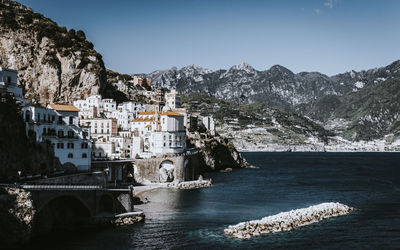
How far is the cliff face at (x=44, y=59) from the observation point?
125m

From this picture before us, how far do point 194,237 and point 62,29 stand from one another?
112 meters

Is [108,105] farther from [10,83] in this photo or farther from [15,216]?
[15,216]

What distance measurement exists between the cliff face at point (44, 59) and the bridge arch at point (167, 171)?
147ft

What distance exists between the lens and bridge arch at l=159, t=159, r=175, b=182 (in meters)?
109

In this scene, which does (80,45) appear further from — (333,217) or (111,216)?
(333,217)

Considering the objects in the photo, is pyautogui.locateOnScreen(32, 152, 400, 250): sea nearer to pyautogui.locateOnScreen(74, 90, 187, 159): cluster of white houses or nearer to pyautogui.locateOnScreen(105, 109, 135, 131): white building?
pyautogui.locateOnScreen(74, 90, 187, 159): cluster of white houses

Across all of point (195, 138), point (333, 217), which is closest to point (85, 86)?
point (195, 138)

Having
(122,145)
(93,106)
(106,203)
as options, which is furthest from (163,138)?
(106,203)

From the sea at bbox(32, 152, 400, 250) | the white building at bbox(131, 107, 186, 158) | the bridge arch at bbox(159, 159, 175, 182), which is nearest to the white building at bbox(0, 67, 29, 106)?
the sea at bbox(32, 152, 400, 250)

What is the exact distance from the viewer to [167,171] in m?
111

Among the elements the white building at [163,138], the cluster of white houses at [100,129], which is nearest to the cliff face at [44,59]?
the cluster of white houses at [100,129]

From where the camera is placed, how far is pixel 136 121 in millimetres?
134625

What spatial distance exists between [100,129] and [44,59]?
31320mm

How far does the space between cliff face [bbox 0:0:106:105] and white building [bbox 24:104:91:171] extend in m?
48.6
